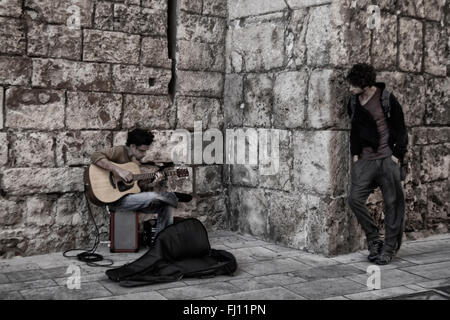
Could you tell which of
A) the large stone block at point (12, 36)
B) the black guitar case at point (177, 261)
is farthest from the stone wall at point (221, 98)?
the black guitar case at point (177, 261)

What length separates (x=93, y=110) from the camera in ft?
19.2

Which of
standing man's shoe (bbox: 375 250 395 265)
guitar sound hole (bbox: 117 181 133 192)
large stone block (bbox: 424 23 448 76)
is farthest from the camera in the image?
large stone block (bbox: 424 23 448 76)

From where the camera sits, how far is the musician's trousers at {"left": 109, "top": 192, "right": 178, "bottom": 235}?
5574mm

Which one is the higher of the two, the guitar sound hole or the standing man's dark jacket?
the standing man's dark jacket

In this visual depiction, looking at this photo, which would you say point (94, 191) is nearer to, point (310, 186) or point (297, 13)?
point (310, 186)

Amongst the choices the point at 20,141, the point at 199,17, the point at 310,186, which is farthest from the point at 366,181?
the point at 20,141

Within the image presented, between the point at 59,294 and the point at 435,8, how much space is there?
15.4 ft

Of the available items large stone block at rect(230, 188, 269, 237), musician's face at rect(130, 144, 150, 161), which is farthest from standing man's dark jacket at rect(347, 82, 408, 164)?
musician's face at rect(130, 144, 150, 161)

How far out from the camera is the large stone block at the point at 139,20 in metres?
5.96

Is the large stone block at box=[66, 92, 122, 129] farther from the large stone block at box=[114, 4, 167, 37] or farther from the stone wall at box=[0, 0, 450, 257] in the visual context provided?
the large stone block at box=[114, 4, 167, 37]

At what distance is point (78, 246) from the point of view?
5.82 m

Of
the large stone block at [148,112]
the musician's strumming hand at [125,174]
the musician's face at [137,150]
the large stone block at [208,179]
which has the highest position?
the large stone block at [148,112]

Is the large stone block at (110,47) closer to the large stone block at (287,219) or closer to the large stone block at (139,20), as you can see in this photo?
the large stone block at (139,20)

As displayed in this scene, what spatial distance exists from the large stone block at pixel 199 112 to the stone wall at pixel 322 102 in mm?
128
